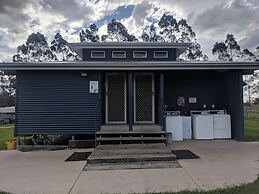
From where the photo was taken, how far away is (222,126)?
10.8 meters

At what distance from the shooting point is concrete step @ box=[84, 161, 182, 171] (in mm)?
6608

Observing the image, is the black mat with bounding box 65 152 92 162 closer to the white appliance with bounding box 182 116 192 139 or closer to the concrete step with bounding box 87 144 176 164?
the concrete step with bounding box 87 144 176 164

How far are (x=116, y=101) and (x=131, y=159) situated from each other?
13.2 ft

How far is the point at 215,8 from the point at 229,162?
17246 millimetres

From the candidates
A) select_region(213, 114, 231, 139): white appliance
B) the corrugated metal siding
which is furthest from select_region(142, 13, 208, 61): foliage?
the corrugated metal siding

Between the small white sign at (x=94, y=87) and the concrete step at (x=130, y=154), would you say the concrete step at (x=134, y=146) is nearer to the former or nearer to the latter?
the concrete step at (x=130, y=154)

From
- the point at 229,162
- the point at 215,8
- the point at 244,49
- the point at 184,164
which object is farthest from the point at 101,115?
the point at 244,49

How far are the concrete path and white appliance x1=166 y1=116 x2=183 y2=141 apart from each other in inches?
90.5

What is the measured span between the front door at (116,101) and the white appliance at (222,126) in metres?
3.52

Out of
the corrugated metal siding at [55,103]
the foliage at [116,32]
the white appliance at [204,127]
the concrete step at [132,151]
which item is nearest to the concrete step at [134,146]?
the concrete step at [132,151]

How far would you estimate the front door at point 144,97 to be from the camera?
429 inches

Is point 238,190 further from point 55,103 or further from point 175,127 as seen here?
point 55,103

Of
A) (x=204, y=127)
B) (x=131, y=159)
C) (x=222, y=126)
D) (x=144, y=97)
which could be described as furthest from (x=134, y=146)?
(x=222, y=126)

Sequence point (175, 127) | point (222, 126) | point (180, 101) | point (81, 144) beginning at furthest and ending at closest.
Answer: point (180, 101)
point (222, 126)
point (175, 127)
point (81, 144)
